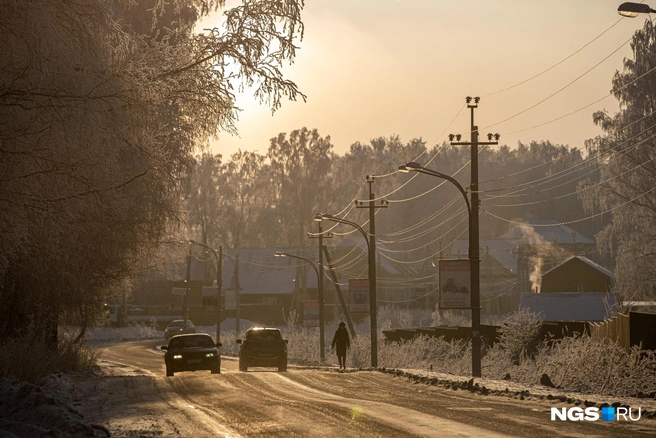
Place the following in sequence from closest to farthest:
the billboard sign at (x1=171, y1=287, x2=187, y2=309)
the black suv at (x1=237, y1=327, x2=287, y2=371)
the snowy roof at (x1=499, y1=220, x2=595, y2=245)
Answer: the black suv at (x1=237, y1=327, x2=287, y2=371), the billboard sign at (x1=171, y1=287, x2=187, y2=309), the snowy roof at (x1=499, y1=220, x2=595, y2=245)

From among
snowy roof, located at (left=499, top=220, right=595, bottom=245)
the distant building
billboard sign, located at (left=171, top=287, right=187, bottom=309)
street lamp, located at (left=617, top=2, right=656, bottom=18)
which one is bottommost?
billboard sign, located at (left=171, top=287, right=187, bottom=309)

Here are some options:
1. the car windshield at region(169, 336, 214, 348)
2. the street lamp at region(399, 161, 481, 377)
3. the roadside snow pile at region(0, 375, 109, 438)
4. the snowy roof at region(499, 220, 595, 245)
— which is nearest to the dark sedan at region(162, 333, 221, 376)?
the car windshield at region(169, 336, 214, 348)

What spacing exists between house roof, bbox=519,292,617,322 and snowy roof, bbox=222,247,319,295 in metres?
32.6

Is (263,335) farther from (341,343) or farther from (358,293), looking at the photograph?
(358,293)

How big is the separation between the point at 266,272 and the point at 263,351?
64.7 meters

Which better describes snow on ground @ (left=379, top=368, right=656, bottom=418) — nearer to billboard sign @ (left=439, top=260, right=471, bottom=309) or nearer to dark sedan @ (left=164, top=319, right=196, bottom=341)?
billboard sign @ (left=439, top=260, right=471, bottom=309)

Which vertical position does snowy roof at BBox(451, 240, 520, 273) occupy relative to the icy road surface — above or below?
above

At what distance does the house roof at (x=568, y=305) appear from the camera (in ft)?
218

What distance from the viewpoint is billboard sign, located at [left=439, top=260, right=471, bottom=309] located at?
3056 cm

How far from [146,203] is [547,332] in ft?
63.7

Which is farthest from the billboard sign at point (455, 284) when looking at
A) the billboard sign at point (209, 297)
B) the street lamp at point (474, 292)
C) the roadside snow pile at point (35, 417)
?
the billboard sign at point (209, 297)

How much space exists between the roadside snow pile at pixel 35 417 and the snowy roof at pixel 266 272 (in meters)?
81.1

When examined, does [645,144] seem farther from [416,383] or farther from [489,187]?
[489,187]

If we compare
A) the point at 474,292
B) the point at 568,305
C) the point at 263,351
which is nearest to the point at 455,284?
the point at 474,292
